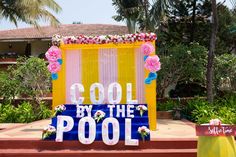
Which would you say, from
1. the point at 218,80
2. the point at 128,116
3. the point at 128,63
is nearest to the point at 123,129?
the point at 128,116

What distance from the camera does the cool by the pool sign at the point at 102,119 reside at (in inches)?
350

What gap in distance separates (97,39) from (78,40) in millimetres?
506

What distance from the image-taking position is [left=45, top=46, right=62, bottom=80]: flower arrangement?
417 inches

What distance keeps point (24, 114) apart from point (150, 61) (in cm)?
573

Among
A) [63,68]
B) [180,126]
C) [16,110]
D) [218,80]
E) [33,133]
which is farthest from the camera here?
[218,80]

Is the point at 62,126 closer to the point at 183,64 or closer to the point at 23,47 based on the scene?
the point at 183,64

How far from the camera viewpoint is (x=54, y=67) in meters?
10.7

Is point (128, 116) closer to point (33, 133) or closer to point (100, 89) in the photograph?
point (100, 89)

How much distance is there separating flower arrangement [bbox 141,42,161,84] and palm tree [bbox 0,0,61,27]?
864 centimetres

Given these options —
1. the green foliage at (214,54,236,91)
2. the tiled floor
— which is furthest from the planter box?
the green foliage at (214,54,236,91)

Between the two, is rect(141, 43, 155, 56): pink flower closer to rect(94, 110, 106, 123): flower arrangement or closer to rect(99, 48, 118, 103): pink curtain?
rect(99, 48, 118, 103): pink curtain

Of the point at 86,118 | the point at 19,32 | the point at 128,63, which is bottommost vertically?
the point at 86,118

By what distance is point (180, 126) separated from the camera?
11.7 metres

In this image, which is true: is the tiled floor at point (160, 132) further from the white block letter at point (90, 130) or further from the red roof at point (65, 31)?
the red roof at point (65, 31)
